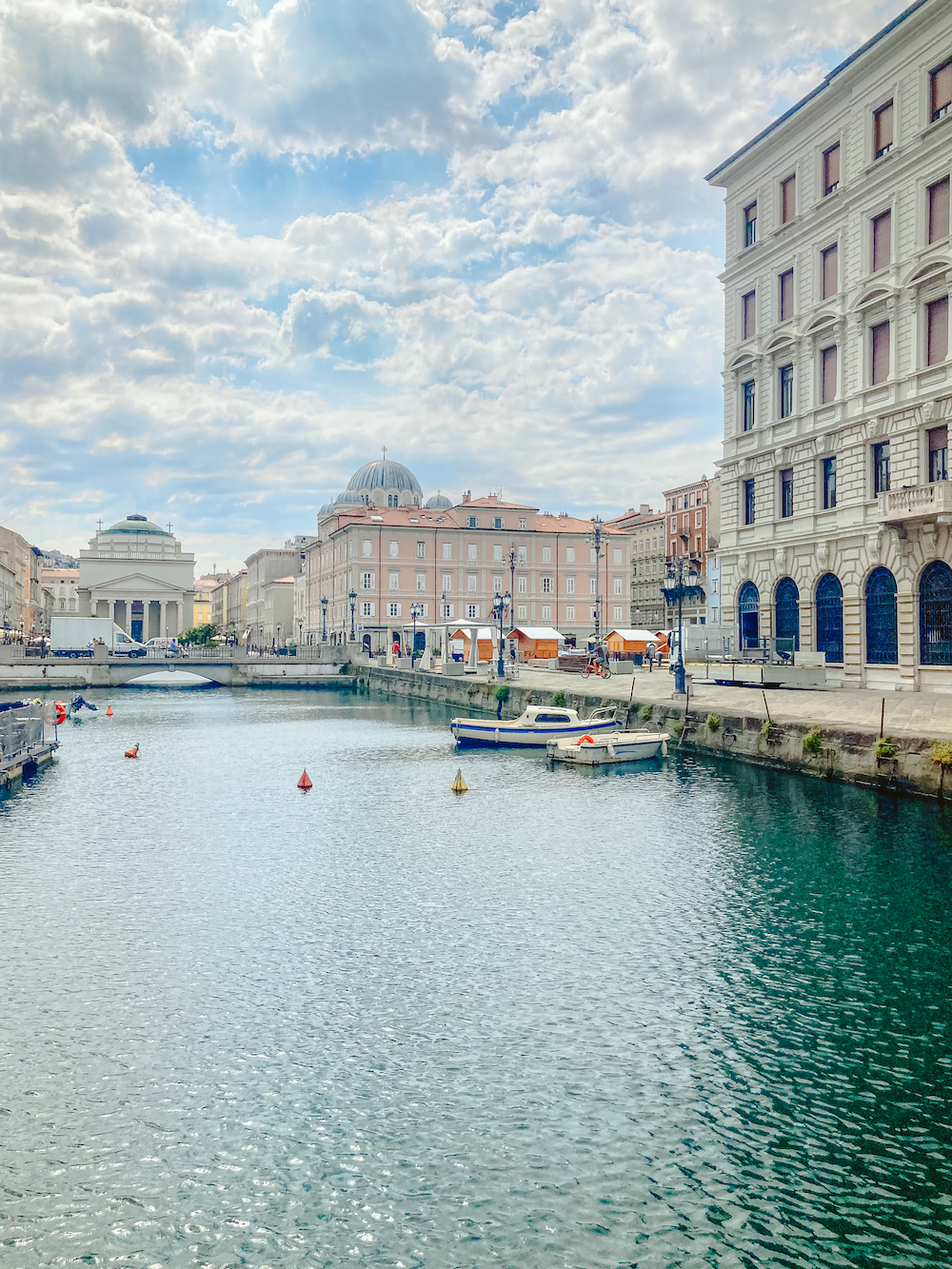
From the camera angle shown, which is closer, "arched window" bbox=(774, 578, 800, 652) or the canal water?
the canal water

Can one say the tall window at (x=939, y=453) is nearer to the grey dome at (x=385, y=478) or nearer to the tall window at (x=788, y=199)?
the tall window at (x=788, y=199)

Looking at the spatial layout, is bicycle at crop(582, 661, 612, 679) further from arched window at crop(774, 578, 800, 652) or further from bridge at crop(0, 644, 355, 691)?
bridge at crop(0, 644, 355, 691)

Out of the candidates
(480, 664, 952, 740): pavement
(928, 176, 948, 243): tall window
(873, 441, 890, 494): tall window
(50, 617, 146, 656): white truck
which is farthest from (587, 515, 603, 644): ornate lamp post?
(50, 617, 146, 656): white truck

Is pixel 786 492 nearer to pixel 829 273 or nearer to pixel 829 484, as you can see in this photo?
pixel 829 484

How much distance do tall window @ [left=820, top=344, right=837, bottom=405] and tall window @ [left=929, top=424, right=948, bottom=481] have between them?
19.3 ft

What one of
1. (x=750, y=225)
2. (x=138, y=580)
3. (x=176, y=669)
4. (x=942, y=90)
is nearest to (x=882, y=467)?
(x=942, y=90)

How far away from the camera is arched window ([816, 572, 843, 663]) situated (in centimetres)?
3575

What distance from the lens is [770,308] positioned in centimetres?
3991

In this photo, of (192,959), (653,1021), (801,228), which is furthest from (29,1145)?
(801,228)

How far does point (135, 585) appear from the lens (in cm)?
14338

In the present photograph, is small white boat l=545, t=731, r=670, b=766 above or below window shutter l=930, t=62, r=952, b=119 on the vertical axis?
below

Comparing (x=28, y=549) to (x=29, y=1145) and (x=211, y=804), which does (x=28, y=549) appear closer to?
(x=211, y=804)

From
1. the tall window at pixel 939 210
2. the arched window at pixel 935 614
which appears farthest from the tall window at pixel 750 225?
the arched window at pixel 935 614

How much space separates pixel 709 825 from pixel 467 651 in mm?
50630
